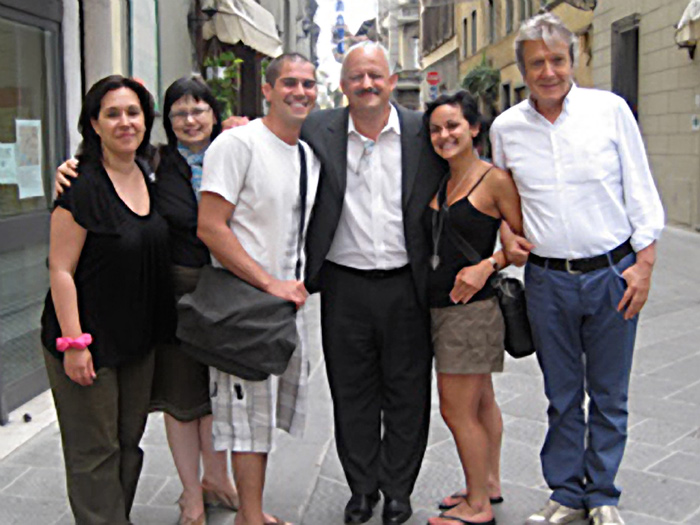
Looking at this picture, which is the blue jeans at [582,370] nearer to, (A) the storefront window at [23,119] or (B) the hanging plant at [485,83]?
(A) the storefront window at [23,119]

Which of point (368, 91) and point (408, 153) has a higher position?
point (368, 91)

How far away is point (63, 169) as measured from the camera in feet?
10.2

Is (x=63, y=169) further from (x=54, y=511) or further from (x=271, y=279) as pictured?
(x=54, y=511)

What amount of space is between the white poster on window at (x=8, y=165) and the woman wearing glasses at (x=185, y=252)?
2067 millimetres

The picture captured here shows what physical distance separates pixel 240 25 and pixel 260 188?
327 inches

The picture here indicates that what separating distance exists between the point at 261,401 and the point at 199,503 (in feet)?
1.95

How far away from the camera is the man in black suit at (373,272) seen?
346 centimetres

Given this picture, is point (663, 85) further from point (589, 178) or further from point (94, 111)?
point (94, 111)

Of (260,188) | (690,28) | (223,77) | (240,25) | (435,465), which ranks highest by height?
(690,28)

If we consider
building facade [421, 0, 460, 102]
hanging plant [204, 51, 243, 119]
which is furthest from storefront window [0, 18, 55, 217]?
building facade [421, 0, 460, 102]

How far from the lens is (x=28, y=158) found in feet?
18.3

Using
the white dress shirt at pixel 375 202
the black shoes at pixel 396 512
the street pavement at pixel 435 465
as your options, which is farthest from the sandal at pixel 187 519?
the white dress shirt at pixel 375 202

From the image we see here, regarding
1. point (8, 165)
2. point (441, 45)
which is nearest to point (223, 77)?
point (8, 165)

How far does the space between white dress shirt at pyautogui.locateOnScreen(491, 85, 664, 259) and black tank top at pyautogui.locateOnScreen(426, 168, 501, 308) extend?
20 centimetres
